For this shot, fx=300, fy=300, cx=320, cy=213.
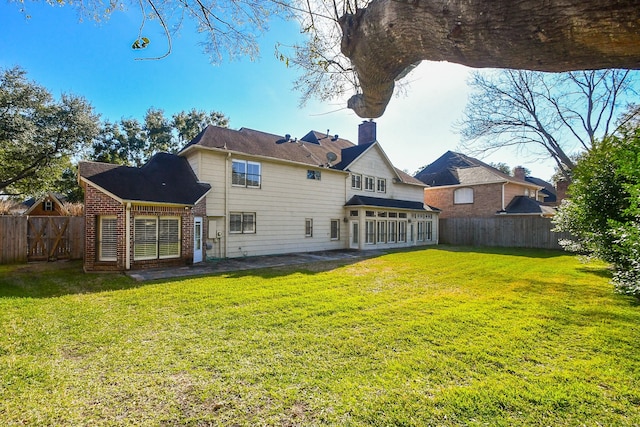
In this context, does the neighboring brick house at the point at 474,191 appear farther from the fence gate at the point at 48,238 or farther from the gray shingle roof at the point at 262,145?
the fence gate at the point at 48,238

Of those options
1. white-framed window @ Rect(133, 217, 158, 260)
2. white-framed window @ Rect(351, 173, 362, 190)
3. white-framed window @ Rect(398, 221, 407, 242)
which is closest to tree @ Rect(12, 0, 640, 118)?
white-framed window @ Rect(133, 217, 158, 260)

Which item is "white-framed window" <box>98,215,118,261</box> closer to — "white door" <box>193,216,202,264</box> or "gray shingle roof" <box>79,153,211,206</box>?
"gray shingle roof" <box>79,153,211,206</box>

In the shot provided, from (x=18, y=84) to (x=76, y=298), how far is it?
18029 mm

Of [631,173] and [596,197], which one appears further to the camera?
[596,197]

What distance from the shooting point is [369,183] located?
20562 mm

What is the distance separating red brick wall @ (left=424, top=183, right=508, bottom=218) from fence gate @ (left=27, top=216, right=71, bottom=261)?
25334 millimetres

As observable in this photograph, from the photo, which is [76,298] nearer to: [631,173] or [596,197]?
[631,173]

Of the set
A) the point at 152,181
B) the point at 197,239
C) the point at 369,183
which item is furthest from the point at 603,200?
the point at 152,181

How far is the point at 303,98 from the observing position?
5219 mm

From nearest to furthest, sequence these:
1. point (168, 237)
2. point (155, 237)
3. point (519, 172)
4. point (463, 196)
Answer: point (155, 237) < point (168, 237) < point (463, 196) < point (519, 172)

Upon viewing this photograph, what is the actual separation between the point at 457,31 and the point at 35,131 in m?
24.0

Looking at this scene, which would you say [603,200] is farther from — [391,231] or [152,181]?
[152,181]

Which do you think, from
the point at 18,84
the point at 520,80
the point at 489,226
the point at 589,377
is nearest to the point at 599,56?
the point at 589,377

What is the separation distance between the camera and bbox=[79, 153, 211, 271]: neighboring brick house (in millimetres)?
10320
